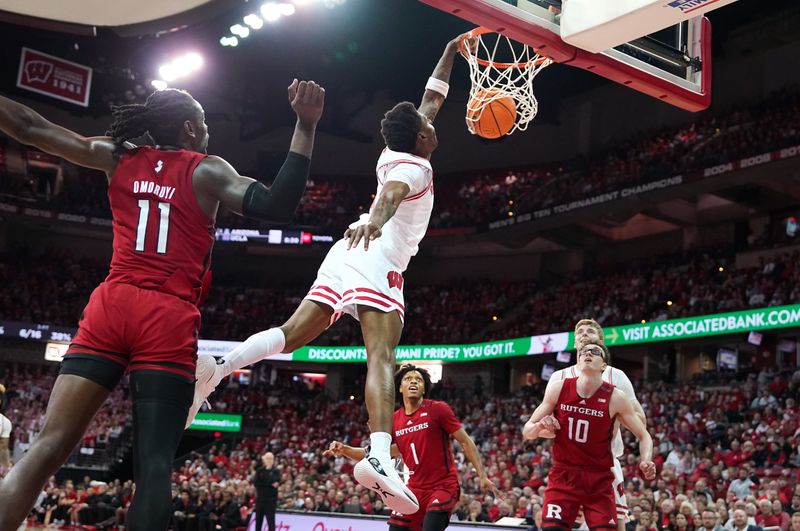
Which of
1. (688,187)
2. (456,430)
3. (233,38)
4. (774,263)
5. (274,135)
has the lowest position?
(456,430)

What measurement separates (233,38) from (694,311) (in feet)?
47.7

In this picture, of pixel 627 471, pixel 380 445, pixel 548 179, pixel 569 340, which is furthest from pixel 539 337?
pixel 380 445

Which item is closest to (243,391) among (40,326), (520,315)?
(40,326)

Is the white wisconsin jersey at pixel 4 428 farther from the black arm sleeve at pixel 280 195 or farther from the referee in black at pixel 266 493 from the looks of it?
the black arm sleeve at pixel 280 195

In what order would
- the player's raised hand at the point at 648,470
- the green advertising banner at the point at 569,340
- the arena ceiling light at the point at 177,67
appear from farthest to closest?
the arena ceiling light at the point at 177,67
the green advertising banner at the point at 569,340
the player's raised hand at the point at 648,470

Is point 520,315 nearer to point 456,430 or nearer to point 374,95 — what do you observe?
point 374,95

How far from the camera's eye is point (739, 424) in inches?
739

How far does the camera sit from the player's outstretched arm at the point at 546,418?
21.4 ft

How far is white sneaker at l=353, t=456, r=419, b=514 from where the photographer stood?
4.69 metres

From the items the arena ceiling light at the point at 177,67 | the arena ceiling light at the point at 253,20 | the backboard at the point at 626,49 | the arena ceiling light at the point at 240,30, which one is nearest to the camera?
the backboard at the point at 626,49

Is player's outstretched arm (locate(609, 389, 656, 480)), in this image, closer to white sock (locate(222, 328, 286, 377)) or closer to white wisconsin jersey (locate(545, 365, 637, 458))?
white wisconsin jersey (locate(545, 365, 637, 458))

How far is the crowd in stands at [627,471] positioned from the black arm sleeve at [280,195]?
8.66m

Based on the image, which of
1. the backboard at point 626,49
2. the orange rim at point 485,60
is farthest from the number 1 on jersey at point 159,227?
the orange rim at point 485,60

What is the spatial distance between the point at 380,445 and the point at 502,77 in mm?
4838
